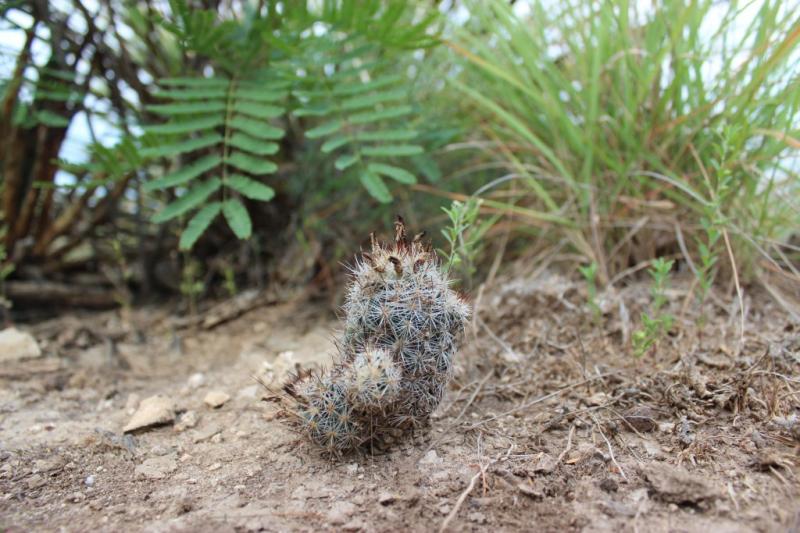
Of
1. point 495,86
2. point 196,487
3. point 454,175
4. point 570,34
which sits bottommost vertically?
point 196,487

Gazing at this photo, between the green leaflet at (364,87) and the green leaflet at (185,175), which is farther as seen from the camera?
the green leaflet at (364,87)

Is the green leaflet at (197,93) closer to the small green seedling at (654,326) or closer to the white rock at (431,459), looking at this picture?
the white rock at (431,459)

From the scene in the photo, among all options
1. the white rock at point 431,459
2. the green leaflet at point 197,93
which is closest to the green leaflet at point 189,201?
the green leaflet at point 197,93

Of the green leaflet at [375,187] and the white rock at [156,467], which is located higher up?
the green leaflet at [375,187]

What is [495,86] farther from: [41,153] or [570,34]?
[41,153]

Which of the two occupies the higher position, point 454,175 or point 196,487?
point 454,175

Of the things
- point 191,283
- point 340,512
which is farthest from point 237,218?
point 340,512

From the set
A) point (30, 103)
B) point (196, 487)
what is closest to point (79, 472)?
point (196, 487)

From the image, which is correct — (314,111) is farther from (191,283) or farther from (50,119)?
(50,119)
